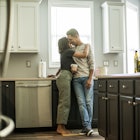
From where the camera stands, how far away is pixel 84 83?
11.9ft

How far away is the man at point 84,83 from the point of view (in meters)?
3.60

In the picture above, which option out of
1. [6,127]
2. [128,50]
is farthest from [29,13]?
[6,127]

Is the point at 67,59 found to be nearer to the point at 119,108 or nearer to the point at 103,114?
the point at 103,114

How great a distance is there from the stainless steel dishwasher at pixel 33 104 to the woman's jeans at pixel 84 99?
62 cm

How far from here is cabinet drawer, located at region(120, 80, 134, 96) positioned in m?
2.24

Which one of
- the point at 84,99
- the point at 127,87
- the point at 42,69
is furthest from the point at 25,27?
the point at 127,87

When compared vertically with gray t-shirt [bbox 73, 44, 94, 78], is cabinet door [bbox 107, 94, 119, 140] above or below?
below

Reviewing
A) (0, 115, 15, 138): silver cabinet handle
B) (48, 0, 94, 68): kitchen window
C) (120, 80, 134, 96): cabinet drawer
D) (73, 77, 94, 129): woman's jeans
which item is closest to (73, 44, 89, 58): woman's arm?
(73, 77, 94, 129): woman's jeans

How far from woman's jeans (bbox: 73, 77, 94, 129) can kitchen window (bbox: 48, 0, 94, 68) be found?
4.00 feet

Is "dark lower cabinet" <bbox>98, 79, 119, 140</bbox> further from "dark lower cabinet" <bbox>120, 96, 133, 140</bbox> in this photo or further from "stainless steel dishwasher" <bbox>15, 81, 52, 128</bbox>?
"stainless steel dishwasher" <bbox>15, 81, 52, 128</bbox>

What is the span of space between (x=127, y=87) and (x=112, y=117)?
530 mm

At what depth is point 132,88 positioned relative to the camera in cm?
223

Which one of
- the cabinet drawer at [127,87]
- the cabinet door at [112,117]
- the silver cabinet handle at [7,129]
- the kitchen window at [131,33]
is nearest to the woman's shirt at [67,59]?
the cabinet door at [112,117]

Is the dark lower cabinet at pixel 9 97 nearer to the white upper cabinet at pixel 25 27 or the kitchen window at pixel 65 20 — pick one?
the white upper cabinet at pixel 25 27
